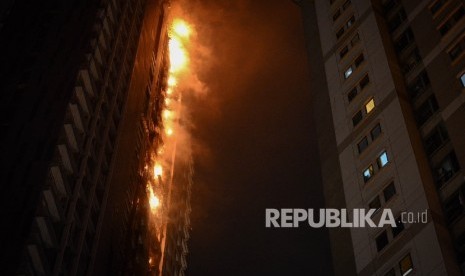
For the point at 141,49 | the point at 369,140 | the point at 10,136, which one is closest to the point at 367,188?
the point at 369,140

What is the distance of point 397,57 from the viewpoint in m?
36.6

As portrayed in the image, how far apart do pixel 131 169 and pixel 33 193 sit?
18548 mm

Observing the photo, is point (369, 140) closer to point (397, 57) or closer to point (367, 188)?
point (367, 188)

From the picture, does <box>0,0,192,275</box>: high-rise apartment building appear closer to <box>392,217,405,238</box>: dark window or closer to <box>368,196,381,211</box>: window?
<box>368,196,381,211</box>: window

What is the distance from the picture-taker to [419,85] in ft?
110

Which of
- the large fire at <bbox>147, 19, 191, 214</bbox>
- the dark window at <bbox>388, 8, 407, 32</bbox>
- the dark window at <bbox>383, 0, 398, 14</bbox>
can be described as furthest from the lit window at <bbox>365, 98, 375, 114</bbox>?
the large fire at <bbox>147, 19, 191, 214</bbox>

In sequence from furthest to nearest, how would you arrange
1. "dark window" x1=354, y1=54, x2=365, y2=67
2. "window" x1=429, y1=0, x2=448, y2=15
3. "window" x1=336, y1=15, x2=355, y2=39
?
"window" x1=336, y1=15, x2=355, y2=39
"dark window" x1=354, y1=54, x2=365, y2=67
"window" x1=429, y1=0, x2=448, y2=15

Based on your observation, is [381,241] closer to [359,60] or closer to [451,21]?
[359,60]

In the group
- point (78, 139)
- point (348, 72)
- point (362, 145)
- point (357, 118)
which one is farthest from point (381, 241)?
point (78, 139)

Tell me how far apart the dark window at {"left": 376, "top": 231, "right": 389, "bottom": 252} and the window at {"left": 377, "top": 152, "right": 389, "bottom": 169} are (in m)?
4.16

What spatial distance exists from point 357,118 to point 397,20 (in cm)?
969

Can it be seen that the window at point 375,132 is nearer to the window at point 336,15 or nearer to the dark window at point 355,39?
the dark window at point 355,39

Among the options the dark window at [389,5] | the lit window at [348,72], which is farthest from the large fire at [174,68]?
the dark window at [389,5]

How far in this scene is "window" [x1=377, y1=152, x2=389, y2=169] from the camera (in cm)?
3045
